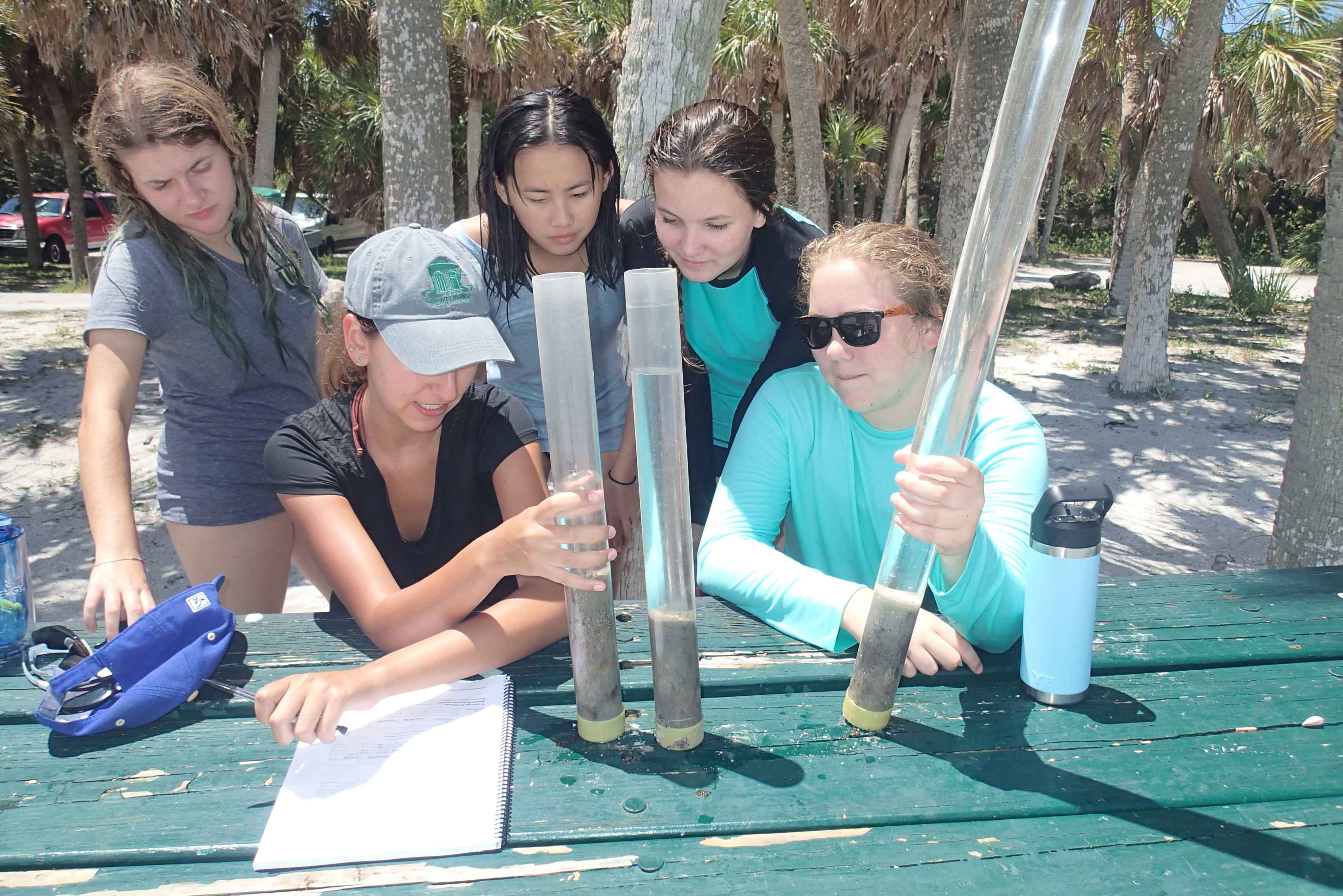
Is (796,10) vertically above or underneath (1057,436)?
above

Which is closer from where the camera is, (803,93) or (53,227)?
(803,93)

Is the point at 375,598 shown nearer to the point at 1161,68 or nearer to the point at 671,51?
the point at 671,51

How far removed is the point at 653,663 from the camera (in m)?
1.35

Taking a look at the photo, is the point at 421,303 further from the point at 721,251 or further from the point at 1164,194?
the point at 1164,194

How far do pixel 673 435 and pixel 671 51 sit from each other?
230 centimetres

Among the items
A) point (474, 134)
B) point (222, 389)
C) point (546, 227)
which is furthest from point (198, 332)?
point (474, 134)

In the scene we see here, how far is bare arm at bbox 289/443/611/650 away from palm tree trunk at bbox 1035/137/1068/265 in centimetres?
1667

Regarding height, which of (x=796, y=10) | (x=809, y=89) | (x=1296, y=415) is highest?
(x=796, y=10)

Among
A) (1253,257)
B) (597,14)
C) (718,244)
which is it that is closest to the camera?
(718,244)

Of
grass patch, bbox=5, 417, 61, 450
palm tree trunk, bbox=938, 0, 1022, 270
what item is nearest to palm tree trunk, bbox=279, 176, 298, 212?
grass patch, bbox=5, 417, 61, 450

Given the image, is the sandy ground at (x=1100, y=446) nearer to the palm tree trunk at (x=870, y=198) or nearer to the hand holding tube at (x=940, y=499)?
the hand holding tube at (x=940, y=499)

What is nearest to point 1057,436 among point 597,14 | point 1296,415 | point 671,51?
point 1296,415

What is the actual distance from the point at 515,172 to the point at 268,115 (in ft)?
40.6

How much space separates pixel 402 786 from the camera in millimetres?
1295
